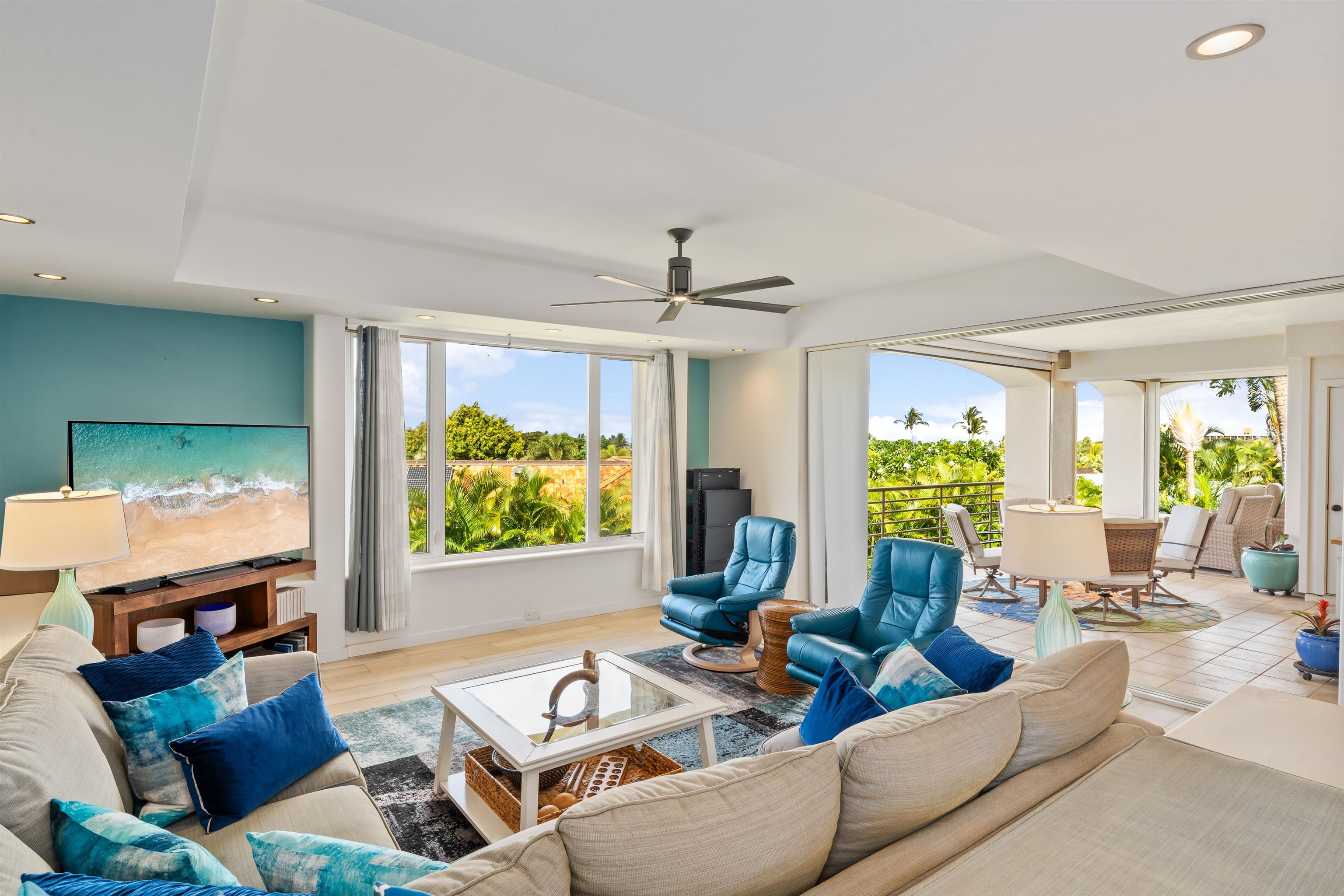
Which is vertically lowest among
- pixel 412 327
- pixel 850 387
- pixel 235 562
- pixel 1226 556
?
pixel 1226 556

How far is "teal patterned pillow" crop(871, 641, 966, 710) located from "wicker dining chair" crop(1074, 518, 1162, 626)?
436 centimetres

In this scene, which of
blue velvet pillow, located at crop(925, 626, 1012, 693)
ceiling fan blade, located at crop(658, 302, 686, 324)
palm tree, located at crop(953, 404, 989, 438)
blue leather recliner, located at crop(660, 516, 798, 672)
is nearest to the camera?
blue velvet pillow, located at crop(925, 626, 1012, 693)

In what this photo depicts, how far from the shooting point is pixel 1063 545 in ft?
9.17

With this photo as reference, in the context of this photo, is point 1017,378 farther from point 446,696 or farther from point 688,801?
point 688,801

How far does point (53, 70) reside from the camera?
4.95 feet

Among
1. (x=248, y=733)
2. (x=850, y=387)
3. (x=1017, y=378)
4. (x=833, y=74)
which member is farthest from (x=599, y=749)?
(x=1017, y=378)

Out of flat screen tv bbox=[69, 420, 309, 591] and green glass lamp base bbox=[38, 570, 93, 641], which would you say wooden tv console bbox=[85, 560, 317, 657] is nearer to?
flat screen tv bbox=[69, 420, 309, 591]

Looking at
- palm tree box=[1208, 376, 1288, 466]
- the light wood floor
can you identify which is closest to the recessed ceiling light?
the light wood floor

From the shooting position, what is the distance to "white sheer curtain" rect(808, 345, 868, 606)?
5.56 metres

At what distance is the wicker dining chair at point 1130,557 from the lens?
569 centimetres

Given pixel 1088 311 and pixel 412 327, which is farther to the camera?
pixel 412 327

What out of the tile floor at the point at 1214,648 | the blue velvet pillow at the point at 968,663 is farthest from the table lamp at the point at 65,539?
the tile floor at the point at 1214,648

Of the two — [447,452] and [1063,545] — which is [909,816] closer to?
[1063,545]

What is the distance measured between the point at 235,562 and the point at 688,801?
3922 millimetres
